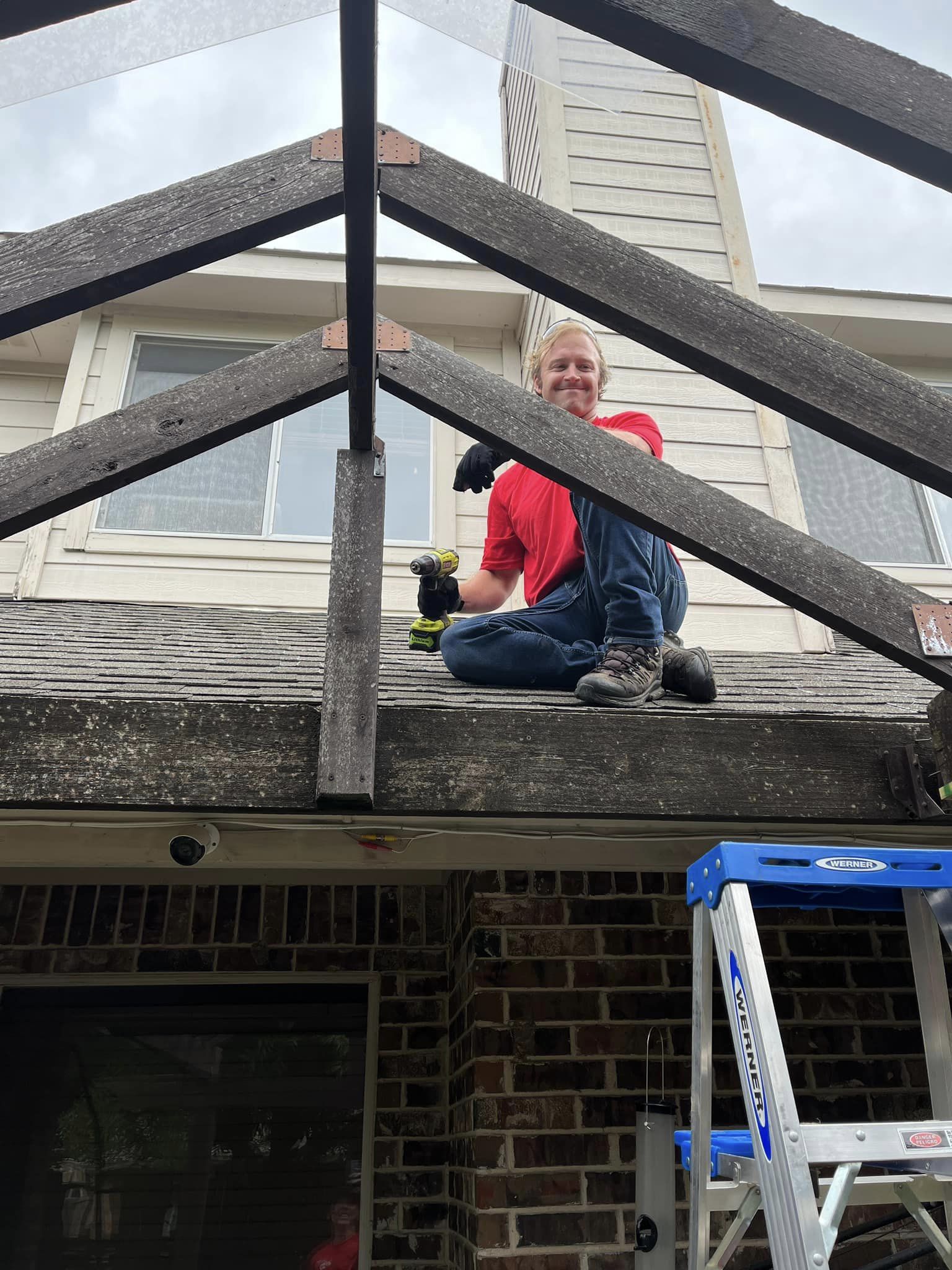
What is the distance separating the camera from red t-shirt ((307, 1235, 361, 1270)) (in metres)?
3.64

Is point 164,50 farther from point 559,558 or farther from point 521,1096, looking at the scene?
point 521,1096

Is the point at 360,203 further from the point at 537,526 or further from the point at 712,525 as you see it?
the point at 537,526

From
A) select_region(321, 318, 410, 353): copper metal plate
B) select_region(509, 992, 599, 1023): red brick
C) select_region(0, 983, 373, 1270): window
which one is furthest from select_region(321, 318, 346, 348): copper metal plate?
select_region(0, 983, 373, 1270): window

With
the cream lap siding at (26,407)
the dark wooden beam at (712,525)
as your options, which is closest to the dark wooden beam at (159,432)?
the dark wooden beam at (712,525)

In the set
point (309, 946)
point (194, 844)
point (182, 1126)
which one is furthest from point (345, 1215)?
point (194, 844)

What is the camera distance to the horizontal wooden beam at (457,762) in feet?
6.42

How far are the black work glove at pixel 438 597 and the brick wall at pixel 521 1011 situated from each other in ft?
3.83

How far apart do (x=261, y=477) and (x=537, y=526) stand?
8.42 ft

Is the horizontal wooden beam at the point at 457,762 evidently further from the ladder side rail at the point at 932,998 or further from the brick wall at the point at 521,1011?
the brick wall at the point at 521,1011

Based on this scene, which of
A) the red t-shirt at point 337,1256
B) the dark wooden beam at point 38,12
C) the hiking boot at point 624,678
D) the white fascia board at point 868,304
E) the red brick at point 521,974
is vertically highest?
the white fascia board at point 868,304

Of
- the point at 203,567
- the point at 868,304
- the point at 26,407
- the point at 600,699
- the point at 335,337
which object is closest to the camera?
the point at 600,699

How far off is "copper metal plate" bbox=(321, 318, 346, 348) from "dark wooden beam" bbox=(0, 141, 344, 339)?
0.40 m

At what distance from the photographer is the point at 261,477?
207 inches

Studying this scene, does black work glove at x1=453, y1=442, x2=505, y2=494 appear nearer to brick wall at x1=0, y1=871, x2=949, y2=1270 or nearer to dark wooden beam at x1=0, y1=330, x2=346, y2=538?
dark wooden beam at x1=0, y1=330, x2=346, y2=538
